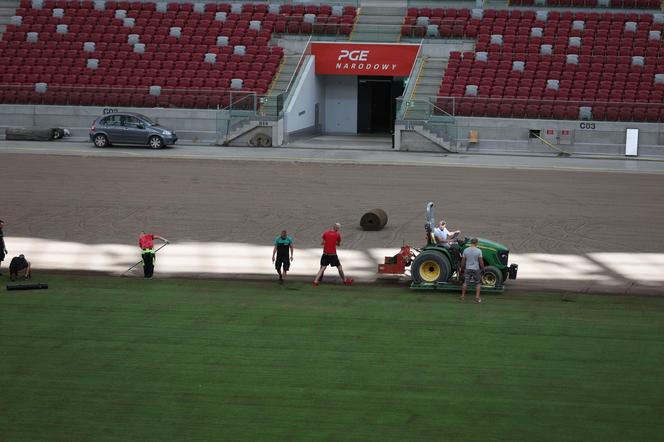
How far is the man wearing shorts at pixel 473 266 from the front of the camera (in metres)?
20.4

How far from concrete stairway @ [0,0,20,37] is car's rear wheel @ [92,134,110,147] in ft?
44.2

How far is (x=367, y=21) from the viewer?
53500mm

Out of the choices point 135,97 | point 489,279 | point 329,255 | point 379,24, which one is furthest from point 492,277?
point 379,24

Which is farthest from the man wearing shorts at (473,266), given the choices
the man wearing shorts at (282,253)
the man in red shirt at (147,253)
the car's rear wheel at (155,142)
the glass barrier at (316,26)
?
the glass barrier at (316,26)

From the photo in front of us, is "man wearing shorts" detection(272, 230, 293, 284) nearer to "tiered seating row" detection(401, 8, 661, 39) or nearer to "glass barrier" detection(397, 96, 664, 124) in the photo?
"glass barrier" detection(397, 96, 664, 124)

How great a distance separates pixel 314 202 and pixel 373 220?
4535 mm

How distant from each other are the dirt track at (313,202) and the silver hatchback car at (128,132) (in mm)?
3746

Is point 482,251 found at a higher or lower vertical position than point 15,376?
higher

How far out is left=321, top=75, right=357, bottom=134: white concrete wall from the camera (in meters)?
53.8

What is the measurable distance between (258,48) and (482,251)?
32.1m

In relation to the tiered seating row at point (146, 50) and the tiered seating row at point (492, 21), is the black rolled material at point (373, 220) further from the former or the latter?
the tiered seating row at point (492, 21)

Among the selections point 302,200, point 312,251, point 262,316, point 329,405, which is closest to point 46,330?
point 262,316

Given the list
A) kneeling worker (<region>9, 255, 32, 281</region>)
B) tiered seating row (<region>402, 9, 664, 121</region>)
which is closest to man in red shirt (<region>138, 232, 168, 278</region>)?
kneeling worker (<region>9, 255, 32, 281</region>)

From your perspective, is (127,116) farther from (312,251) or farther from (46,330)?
(46,330)
